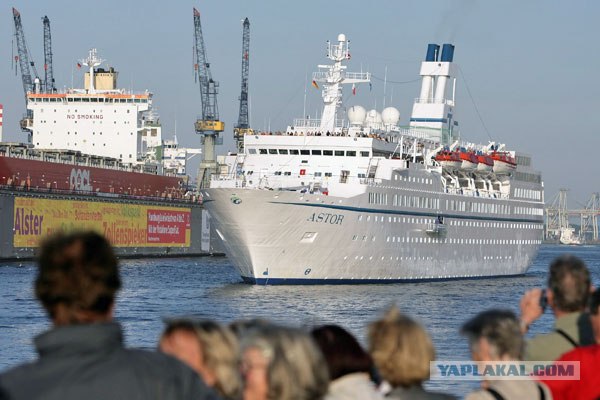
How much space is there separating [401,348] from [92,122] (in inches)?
2945

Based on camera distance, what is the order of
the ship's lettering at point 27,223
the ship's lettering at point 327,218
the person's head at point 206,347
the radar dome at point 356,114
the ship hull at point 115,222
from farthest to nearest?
the ship's lettering at point 27,223, the ship hull at point 115,222, the radar dome at point 356,114, the ship's lettering at point 327,218, the person's head at point 206,347

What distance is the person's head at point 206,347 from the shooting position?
4984 mm

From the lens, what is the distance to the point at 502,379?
5.55 m

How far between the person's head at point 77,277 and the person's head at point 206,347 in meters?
0.80

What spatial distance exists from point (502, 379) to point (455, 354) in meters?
16.7

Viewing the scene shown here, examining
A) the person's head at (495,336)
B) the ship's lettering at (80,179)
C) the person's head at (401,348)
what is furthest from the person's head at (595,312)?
the ship's lettering at (80,179)

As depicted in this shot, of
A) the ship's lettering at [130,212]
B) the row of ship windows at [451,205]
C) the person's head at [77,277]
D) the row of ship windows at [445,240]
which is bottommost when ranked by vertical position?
the row of ship windows at [445,240]

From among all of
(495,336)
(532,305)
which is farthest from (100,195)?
(495,336)

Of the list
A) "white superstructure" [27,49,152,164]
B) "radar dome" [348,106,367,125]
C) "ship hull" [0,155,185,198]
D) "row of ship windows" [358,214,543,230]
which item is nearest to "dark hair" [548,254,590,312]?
"row of ship windows" [358,214,543,230]

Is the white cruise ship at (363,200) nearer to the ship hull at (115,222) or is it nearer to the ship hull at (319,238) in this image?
the ship hull at (319,238)

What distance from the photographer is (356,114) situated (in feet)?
164

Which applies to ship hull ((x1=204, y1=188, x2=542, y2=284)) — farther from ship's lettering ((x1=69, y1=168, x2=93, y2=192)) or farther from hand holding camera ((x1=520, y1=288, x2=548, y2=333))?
hand holding camera ((x1=520, y1=288, x2=548, y2=333))

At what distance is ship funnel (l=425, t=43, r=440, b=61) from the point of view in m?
61.7

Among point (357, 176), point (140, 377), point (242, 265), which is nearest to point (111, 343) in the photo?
point (140, 377)
